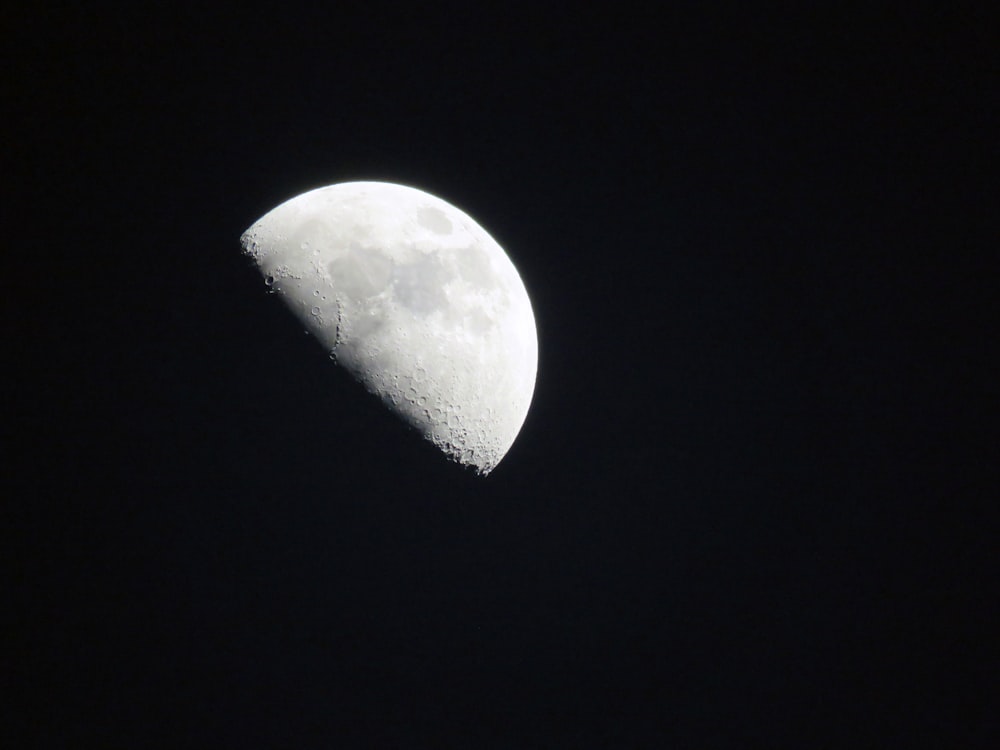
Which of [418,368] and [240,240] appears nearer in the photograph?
[418,368]

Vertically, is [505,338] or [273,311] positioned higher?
[505,338]

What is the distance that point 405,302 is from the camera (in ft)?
10.2

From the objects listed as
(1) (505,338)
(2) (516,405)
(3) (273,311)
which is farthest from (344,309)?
(2) (516,405)

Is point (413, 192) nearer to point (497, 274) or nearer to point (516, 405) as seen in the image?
point (497, 274)

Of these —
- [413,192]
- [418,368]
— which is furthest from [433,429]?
[413,192]

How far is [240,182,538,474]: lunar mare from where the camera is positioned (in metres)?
3.09

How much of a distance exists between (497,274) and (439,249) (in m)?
0.37

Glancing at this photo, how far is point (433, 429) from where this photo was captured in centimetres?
321

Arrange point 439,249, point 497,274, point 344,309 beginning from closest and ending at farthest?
1. point 344,309
2. point 439,249
3. point 497,274

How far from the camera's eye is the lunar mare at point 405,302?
3.09 metres

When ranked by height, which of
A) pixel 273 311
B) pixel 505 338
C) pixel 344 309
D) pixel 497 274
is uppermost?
pixel 497 274

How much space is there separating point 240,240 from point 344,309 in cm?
73

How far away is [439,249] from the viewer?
10.9ft

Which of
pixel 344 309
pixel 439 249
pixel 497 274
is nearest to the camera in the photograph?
pixel 344 309
